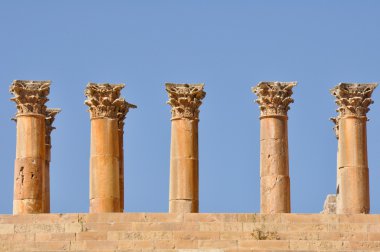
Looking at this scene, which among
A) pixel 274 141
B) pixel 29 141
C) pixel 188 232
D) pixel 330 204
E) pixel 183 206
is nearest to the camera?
pixel 188 232

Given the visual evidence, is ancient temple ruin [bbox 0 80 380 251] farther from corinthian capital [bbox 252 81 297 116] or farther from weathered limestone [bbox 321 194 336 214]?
weathered limestone [bbox 321 194 336 214]

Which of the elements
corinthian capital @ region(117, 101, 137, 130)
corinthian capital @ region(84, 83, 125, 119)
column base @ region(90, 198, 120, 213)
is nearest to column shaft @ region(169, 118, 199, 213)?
column base @ region(90, 198, 120, 213)

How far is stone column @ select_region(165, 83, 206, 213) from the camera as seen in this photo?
93.8 m

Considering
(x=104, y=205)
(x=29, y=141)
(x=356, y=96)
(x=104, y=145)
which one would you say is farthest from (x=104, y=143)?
(x=356, y=96)

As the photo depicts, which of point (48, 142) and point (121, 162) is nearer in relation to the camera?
point (121, 162)

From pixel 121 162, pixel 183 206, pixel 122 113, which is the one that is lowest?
pixel 183 206

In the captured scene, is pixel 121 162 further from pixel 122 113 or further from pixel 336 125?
pixel 336 125

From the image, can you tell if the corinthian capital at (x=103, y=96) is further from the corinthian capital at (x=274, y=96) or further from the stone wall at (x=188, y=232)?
the stone wall at (x=188, y=232)

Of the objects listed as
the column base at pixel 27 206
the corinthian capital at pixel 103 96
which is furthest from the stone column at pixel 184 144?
the column base at pixel 27 206

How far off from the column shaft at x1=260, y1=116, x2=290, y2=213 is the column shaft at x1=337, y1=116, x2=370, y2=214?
2.77 meters

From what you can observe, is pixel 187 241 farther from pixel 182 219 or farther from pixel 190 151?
pixel 190 151

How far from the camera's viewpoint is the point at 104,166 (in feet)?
309

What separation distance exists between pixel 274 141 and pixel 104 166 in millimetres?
8625

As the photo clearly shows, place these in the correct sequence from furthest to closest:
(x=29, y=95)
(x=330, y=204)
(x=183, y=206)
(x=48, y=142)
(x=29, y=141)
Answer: (x=330, y=204) < (x=48, y=142) < (x=29, y=95) < (x=29, y=141) < (x=183, y=206)
